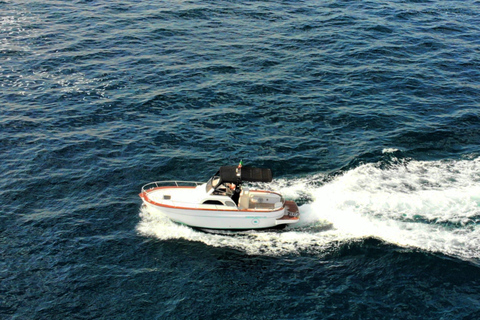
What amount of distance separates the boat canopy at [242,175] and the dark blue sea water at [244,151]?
14.0ft

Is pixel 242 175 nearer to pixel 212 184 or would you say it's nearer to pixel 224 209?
pixel 212 184

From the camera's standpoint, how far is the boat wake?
3400 centimetres

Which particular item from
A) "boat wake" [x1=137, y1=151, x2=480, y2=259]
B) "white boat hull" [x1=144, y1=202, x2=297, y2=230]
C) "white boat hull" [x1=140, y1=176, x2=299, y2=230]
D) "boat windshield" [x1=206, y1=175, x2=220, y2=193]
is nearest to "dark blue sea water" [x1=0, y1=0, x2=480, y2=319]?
"boat wake" [x1=137, y1=151, x2=480, y2=259]

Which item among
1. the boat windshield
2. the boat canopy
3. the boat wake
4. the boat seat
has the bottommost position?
the boat wake

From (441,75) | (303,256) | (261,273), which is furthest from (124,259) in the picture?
(441,75)

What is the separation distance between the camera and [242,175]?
3538 cm

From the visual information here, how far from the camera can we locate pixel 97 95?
53031 mm

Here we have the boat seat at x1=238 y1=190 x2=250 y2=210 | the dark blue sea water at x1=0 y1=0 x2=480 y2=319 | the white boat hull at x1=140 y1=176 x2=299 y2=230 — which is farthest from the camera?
the boat seat at x1=238 y1=190 x2=250 y2=210

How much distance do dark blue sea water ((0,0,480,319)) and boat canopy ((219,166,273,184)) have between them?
4268 mm

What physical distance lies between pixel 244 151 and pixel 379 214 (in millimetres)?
14039

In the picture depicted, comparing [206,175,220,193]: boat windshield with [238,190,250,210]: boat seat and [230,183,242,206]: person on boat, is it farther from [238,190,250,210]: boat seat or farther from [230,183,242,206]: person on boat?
[238,190,250,210]: boat seat

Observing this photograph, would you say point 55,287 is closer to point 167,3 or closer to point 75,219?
point 75,219

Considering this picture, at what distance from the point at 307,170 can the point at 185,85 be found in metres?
20.0

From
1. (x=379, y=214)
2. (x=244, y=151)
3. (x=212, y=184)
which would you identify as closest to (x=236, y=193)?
(x=212, y=184)
